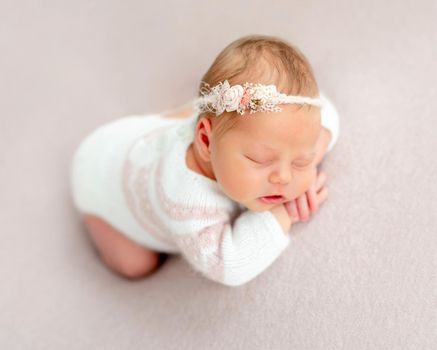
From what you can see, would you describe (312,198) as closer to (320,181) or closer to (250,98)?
(320,181)

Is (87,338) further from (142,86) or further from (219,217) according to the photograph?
(142,86)

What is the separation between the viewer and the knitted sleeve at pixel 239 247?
0.98 meters

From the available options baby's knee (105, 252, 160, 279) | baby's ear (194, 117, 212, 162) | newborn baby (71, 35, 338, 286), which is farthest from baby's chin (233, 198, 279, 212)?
baby's knee (105, 252, 160, 279)

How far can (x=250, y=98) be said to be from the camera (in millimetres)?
844

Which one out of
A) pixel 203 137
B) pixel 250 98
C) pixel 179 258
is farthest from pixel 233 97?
pixel 179 258

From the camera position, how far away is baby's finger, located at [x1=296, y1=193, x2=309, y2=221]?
3.40 feet

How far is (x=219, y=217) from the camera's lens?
3.35 ft

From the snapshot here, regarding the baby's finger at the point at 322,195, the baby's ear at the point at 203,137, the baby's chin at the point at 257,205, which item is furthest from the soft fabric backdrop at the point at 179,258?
the baby's ear at the point at 203,137

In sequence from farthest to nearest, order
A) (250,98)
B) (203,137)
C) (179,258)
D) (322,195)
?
1. (179,258)
2. (322,195)
3. (203,137)
4. (250,98)

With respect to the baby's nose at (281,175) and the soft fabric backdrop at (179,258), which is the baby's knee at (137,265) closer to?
the soft fabric backdrop at (179,258)

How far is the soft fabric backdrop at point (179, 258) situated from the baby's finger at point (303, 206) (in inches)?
1.3

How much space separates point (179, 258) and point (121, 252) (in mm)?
135

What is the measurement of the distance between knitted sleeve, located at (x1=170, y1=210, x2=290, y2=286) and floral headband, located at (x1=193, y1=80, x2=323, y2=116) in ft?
0.76

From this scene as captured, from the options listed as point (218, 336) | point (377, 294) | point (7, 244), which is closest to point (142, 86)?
point (7, 244)
